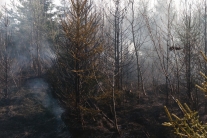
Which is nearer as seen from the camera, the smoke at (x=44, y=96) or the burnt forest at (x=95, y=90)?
the burnt forest at (x=95, y=90)

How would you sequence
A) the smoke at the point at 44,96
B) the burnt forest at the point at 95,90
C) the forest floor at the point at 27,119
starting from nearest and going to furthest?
the burnt forest at the point at 95,90, the forest floor at the point at 27,119, the smoke at the point at 44,96

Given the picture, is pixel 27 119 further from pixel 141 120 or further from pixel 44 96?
pixel 141 120

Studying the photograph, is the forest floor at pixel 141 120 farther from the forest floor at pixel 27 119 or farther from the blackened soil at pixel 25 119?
the blackened soil at pixel 25 119

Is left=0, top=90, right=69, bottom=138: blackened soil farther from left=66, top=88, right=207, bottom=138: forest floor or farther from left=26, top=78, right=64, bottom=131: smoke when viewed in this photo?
left=66, top=88, right=207, bottom=138: forest floor

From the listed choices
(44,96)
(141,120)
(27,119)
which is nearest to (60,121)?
(27,119)

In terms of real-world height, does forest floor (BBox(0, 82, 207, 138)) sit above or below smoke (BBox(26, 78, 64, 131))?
below

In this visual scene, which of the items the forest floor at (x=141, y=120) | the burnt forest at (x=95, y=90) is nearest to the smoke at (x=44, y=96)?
the burnt forest at (x=95, y=90)

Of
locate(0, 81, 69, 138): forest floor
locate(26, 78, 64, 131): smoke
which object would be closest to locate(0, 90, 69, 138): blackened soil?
locate(0, 81, 69, 138): forest floor

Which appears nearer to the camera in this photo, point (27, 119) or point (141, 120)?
point (141, 120)

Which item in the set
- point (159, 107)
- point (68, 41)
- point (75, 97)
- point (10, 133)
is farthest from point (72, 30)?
point (159, 107)

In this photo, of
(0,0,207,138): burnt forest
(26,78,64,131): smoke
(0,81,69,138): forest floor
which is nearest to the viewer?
(0,0,207,138): burnt forest

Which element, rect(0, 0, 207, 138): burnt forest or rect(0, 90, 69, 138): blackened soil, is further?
rect(0, 90, 69, 138): blackened soil

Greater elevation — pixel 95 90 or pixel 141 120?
pixel 95 90

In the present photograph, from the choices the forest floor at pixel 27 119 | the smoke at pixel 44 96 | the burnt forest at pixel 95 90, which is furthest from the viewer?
the smoke at pixel 44 96
